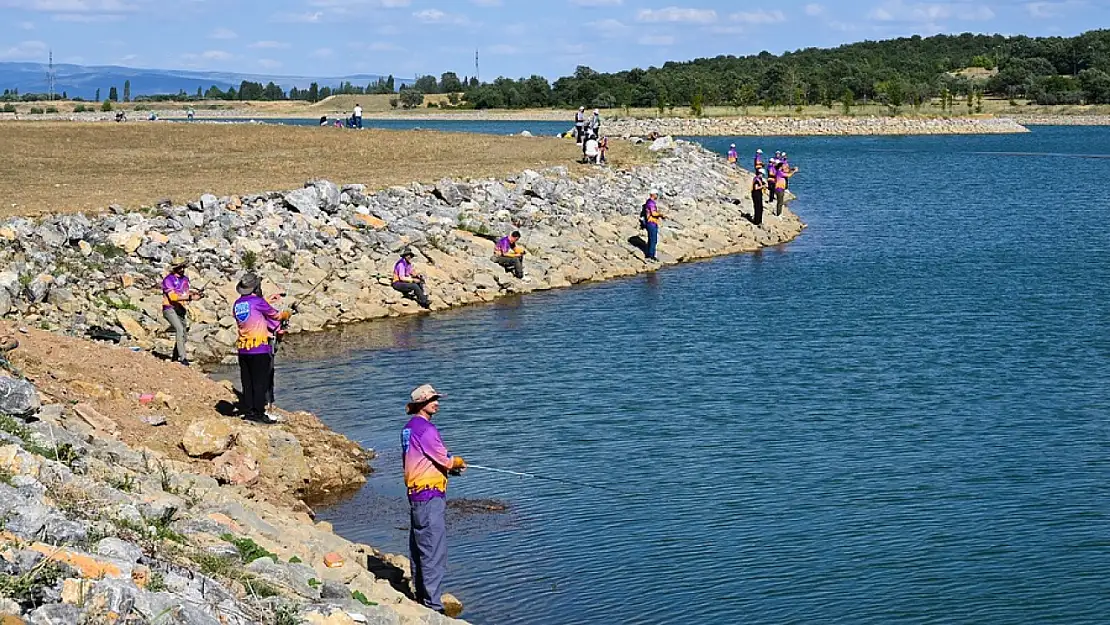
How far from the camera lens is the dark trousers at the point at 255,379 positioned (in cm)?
1698

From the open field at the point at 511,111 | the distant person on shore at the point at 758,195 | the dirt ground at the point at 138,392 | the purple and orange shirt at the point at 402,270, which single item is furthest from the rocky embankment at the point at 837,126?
the dirt ground at the point at 138,392

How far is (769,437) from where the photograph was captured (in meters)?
19.7

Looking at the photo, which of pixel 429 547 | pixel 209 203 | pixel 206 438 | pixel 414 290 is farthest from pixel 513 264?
pixel 429 547

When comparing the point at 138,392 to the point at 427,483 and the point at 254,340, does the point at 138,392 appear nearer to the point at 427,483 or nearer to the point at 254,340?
the point at 254,340

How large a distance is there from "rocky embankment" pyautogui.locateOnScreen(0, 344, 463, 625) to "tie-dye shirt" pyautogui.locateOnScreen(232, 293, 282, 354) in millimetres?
2175

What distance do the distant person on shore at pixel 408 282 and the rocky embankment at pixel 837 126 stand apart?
327ft

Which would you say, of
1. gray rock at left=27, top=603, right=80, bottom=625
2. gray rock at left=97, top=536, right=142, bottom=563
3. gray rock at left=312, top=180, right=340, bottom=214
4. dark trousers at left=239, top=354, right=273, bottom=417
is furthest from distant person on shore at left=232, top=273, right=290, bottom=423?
gray rock at left=312, top=180, right=340, bottom=214

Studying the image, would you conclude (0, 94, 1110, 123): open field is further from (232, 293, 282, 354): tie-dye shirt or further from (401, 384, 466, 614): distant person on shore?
(401, 384, 466, 614): distant person on shore

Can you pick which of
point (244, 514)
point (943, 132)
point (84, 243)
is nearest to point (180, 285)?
point (84, 243)

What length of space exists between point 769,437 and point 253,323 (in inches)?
285

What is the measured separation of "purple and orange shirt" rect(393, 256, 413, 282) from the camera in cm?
3045

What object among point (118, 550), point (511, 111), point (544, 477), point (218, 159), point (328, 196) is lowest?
point (544, 477)

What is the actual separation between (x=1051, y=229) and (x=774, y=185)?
901 cm

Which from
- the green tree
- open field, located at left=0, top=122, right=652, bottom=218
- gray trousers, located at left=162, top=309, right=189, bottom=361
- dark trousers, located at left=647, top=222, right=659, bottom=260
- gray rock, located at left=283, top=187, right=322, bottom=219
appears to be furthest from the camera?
the green tree
